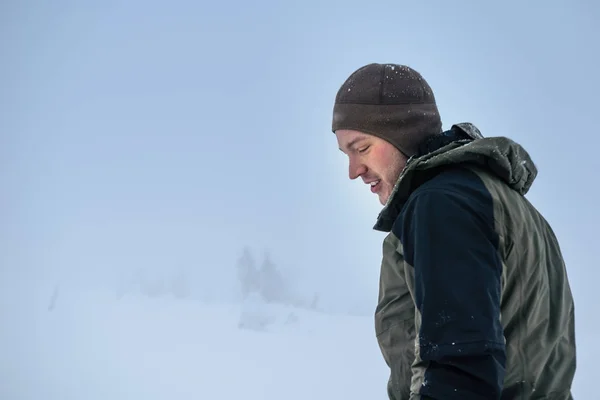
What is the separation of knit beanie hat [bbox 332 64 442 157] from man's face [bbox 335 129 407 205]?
0.8 inches

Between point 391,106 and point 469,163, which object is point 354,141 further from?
point 469,163

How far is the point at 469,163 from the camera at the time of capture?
4.68 ft

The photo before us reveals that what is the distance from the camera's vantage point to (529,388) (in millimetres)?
1399

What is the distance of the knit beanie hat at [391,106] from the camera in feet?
5.71

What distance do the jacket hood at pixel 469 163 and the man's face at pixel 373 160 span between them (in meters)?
0.18

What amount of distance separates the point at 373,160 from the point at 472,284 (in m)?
0.63

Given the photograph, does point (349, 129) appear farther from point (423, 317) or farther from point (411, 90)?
point (423, 317)

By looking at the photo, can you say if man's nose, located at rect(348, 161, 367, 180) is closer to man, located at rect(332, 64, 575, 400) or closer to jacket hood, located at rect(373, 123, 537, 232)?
man, located at rect(332, 64, 575, 400)

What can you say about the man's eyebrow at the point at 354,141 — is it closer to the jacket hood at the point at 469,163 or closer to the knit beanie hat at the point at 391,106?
the knit beanie hat at the point at 391,106

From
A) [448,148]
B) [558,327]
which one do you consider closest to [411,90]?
[448,148]

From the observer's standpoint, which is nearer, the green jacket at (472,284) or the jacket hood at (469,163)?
the green jacket at (472,284)

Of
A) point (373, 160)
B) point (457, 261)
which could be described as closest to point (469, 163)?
point (457, 261)

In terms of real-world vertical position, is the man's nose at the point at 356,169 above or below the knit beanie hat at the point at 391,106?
below

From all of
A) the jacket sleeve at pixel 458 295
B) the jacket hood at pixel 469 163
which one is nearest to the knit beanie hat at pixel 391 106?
the jacket hood at pixel 469 163
